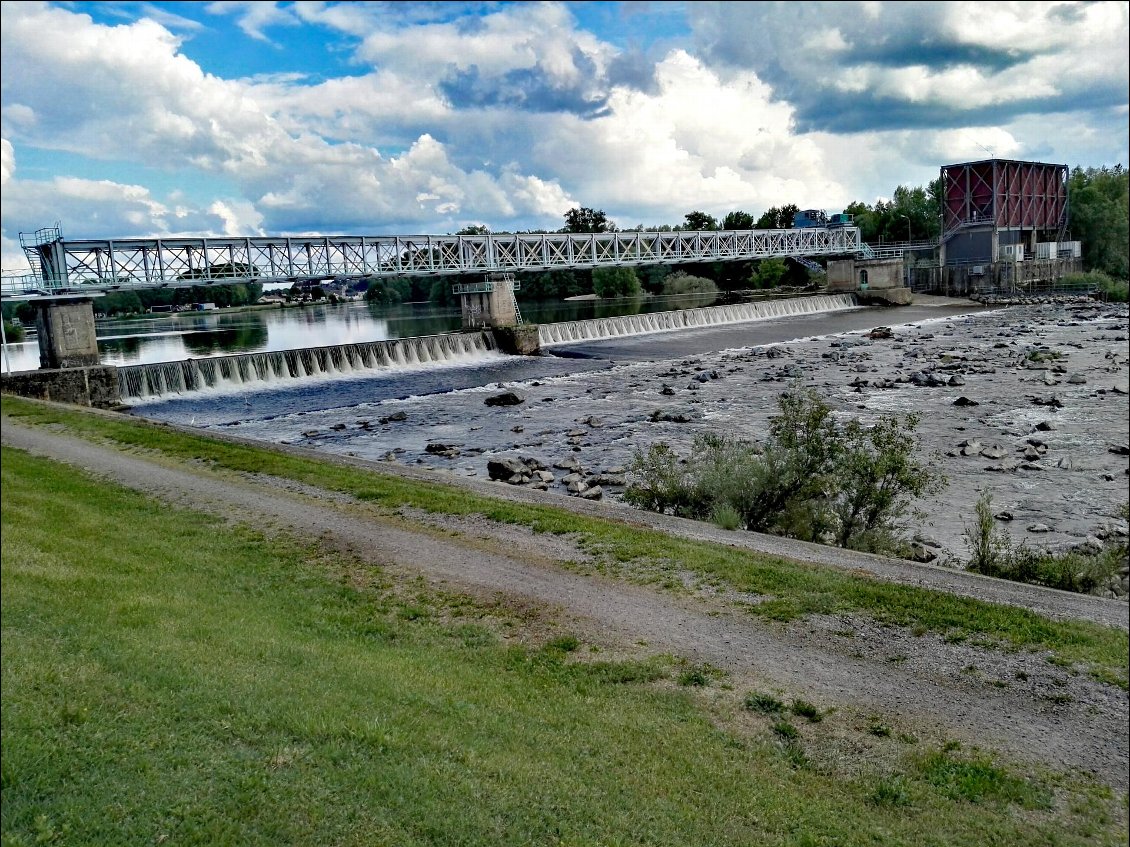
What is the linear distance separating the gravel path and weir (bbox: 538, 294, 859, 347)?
1629 inches

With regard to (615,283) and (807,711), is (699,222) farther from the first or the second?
(807,711)

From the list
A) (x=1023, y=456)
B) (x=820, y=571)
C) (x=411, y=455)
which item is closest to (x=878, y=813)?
(x=820, y=571)

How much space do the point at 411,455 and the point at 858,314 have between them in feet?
181

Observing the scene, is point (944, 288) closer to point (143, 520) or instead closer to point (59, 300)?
point (59, 300)

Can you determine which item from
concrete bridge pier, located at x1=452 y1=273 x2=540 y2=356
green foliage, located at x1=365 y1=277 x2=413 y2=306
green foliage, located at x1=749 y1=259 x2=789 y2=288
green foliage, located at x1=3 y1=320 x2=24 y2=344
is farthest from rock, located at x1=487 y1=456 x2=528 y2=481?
green foliage, located at x1=365 y1=277 x2=413 y2=306

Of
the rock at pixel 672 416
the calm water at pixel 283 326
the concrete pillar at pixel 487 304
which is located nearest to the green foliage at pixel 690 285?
the calm water at pixel 283 326

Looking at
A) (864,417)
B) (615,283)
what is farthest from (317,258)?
(615,283)

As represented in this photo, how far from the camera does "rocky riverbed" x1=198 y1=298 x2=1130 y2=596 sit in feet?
55.2

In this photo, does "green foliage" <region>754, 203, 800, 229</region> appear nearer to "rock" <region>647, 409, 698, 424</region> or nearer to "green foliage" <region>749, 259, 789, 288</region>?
"green foliage" <region>749, 259, 789, 288</region>

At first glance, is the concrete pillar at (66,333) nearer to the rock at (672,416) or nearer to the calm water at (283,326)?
the calm water at (283,326)

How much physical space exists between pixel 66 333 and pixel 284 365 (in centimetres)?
849

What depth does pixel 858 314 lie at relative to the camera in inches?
2758

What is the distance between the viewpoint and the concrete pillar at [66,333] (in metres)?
35.1

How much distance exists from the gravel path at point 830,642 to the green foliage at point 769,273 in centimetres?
9417
